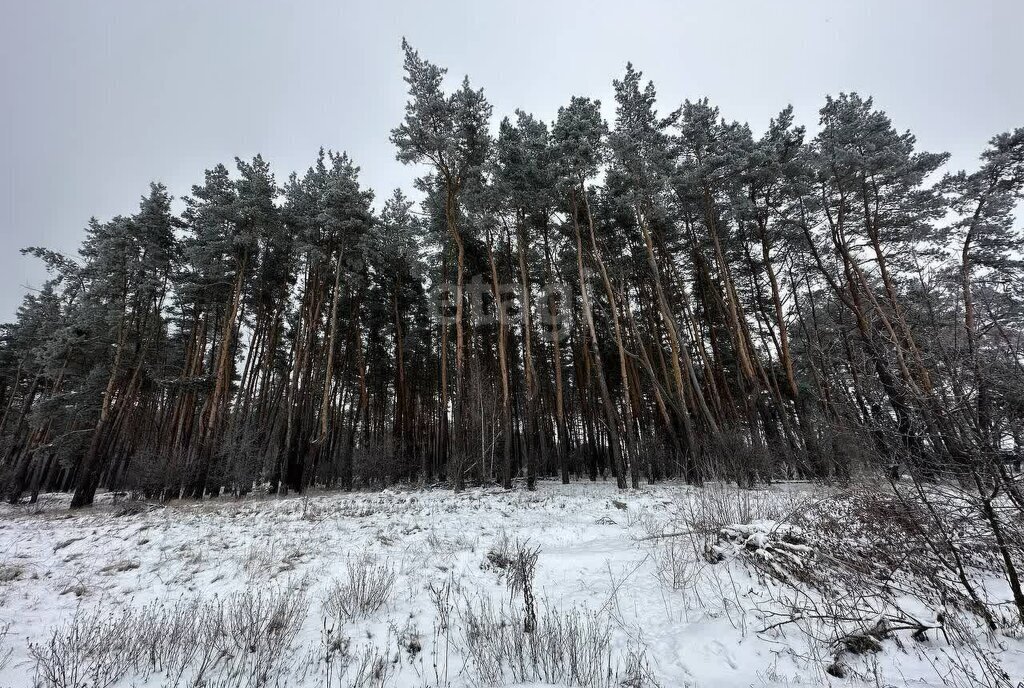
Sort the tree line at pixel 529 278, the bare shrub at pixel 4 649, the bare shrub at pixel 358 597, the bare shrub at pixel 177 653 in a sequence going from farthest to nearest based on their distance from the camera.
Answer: the tree line at pixel 529 278, the bare shrub at pixel 358 597, the bare shrub at pixel 4 649, the bare shrub at pixel 177 653

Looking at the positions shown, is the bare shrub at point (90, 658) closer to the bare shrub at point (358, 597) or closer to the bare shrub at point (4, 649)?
the bare shrub at point (4, 649)

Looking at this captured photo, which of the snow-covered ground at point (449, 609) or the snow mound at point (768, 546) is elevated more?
the snow mound at point (768, 546)

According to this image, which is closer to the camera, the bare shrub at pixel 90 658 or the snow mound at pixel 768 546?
the bare shrub at pixel 90 658

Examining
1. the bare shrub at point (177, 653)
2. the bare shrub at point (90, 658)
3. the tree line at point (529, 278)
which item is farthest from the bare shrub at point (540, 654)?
the tree line at point (529, 278)

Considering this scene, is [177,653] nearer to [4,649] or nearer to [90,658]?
[90,658]

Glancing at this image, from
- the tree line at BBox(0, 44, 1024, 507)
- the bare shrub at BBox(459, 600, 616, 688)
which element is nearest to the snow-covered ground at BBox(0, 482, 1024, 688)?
the bare shrub at BBox(459, 600, 616, 688)

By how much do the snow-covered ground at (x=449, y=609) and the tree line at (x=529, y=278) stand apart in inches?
299

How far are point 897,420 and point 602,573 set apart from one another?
381 cm

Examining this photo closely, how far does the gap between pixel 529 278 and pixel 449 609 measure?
55.5ft

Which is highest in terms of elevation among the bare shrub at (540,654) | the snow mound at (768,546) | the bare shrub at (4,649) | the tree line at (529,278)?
the tree line at (529,278)

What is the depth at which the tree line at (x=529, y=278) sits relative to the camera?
14656 millimetres

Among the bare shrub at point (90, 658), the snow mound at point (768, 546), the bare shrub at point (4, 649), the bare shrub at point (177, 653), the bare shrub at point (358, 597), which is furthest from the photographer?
the snow mound at point (768, 546)

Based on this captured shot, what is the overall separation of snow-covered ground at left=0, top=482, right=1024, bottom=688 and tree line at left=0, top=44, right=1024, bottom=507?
24.9 ft

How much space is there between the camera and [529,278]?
1958cm
